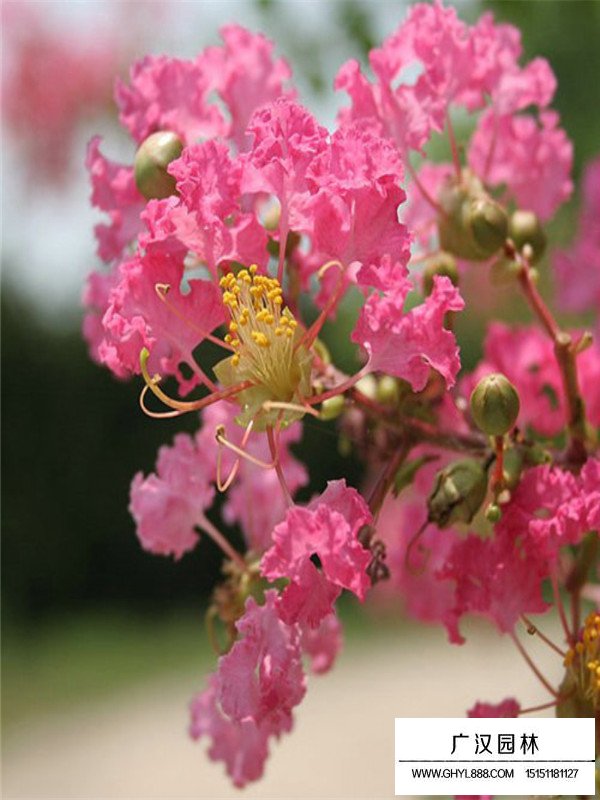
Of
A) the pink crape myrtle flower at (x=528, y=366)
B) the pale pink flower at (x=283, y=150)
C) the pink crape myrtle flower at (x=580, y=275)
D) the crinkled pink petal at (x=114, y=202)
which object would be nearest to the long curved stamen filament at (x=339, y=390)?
the pale pink flower at (x=283, y=150)

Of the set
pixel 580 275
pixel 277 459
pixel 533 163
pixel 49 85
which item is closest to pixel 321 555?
pixel 277 459

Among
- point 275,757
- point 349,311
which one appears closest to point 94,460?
point 275,757

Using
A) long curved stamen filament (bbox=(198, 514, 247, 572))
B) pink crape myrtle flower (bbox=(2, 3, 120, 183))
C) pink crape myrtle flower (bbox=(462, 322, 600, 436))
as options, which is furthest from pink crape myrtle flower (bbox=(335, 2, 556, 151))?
pink crape myrtle flower (bbox=(2, 3, 120, 183))

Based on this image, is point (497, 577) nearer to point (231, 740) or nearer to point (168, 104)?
point (231, 740)

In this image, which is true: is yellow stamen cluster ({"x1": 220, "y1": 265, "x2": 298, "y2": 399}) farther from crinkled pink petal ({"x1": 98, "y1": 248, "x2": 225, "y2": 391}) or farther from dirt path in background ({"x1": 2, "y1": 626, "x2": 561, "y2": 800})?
dirt path in background ({"x1": 2, "y1": 626, "x2": 561, "y2": 800})

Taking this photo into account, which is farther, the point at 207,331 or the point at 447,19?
the point at 447,19

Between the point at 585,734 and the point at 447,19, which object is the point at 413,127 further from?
the point at 585,734
